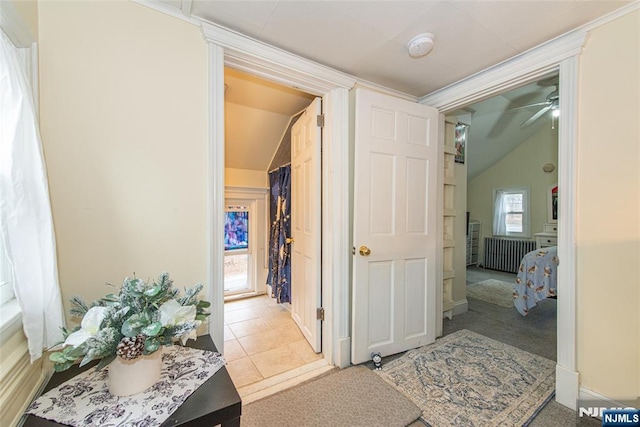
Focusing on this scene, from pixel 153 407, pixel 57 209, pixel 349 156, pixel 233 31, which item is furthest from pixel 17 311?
pixel 349 156

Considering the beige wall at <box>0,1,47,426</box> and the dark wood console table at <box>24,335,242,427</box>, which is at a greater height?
the beige wall at <box>0,1,47,426</box>

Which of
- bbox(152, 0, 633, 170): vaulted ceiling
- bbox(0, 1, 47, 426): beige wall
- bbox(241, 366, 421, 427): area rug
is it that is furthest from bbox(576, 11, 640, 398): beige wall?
bbox(0, 1, 47, 426): beige wall

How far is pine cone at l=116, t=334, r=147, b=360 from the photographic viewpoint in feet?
2.52

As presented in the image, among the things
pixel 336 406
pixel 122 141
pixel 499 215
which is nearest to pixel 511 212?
pixel 499 215

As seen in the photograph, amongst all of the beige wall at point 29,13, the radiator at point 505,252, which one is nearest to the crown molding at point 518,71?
the beige wall at point 29,13

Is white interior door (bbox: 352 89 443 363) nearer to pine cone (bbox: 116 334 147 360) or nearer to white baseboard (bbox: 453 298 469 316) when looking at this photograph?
white baseboard (bbox: 453 298 469 316)

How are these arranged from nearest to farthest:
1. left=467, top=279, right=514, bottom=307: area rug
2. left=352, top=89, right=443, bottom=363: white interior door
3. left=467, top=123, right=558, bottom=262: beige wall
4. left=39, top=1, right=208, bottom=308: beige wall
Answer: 1. left=39, top=1, right=208, bottom=308: beige wall
2. left=352, top=89, right=443, bottom=363: white interior door
3. left=467, top=279, right=514, bottom=307: area rug
4. left=467, top=123, right=558, bottom=262: beige wall

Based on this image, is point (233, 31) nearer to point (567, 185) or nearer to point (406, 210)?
point (406, 210)

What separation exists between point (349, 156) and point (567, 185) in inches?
53.8

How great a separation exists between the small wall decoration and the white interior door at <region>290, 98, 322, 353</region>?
6.41ft

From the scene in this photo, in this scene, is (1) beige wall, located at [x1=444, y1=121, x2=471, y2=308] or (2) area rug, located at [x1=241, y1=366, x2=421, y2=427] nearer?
(2) area rug, located at [x1=241, y1=366, x2=421, y2=427]

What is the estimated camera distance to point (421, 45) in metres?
1.54

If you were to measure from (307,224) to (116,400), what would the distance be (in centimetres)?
166

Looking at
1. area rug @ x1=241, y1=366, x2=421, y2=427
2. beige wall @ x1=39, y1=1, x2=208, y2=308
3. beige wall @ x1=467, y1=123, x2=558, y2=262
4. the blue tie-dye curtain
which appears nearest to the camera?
beige wall @ x1=39, y1=1, x2=208, y2=308
